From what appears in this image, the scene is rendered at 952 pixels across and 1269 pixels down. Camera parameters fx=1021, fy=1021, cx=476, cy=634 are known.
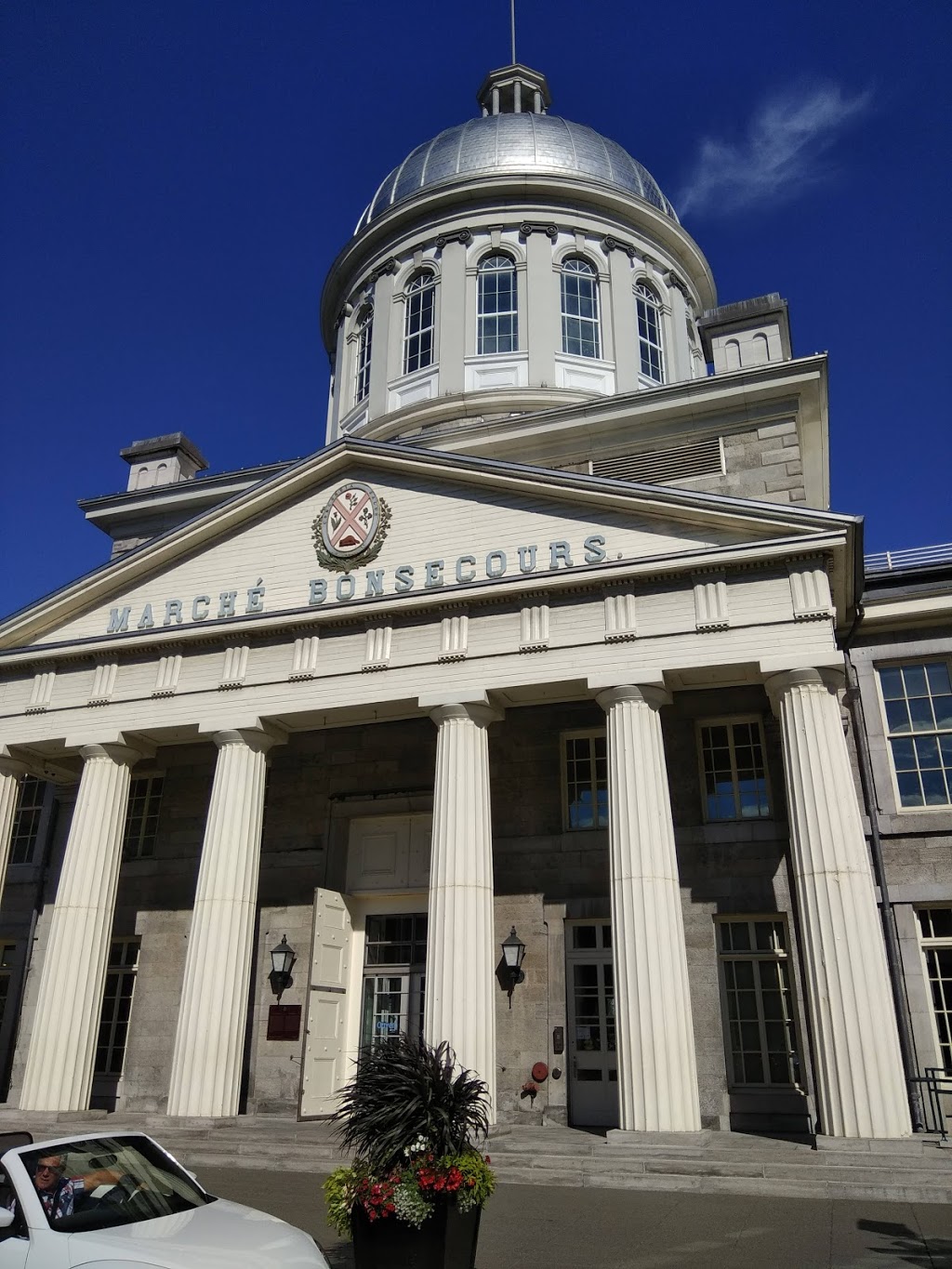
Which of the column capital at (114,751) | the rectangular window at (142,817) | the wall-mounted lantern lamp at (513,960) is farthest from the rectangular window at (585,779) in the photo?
the rectangular window at (142,817)

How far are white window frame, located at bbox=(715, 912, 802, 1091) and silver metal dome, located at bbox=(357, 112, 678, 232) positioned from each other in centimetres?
2244

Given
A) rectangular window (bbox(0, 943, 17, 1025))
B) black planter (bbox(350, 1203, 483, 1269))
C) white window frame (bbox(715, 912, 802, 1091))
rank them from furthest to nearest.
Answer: rectangular window (bbox(0, 943, 17, 1025)), white window frame (bbox(715, 912, 802, 1091)), black planter (bbox(350, 1203, 483, 1269))

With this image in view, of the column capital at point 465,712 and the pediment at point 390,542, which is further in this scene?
the column capital at point 465,712

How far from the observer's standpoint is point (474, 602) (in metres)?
16.5

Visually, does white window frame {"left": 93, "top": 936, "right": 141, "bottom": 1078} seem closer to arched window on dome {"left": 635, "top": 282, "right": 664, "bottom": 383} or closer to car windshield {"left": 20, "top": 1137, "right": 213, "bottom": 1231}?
car windshield {"left": 20, "top": 1137, "right": 213, "bottom": 1231}

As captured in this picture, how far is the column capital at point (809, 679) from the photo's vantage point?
14314mm

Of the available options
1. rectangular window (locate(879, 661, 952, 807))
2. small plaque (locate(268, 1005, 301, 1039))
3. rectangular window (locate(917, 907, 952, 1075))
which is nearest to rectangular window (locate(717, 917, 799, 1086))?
rectangular window (locate(917, 907, 952, 1075))

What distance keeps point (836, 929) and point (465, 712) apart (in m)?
6.12

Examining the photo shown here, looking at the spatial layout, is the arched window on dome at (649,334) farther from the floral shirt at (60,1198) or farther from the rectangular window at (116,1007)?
the floral shirt at (60,1198)

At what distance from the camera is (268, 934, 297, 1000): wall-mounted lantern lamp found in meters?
18.4

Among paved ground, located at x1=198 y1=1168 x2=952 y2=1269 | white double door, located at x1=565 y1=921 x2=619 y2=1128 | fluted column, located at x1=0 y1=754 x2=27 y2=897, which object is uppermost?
fluted column, located at x1=0 y1=754 x2=27 y2=897

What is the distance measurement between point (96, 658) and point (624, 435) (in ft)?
37.5

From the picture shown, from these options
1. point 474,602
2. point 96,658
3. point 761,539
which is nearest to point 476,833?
point 474,602

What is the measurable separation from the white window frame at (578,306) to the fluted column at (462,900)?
15.4 meters
